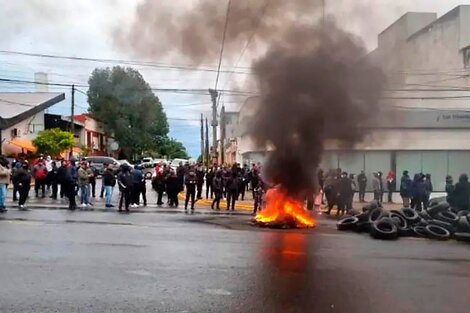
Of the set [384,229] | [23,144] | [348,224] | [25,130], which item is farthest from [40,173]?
[25,130]

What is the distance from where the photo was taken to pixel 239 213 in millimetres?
18281

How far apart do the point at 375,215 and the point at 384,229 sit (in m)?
1.27

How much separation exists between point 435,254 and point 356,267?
2.56 m

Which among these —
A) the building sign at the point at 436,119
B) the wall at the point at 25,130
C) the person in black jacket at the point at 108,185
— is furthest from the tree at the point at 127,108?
the building sign at the point at 436,119

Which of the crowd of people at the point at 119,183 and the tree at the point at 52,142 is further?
the tree at the point at 52,142

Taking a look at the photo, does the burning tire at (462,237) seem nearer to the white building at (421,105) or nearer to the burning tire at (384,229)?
the burning tire at (384,229)

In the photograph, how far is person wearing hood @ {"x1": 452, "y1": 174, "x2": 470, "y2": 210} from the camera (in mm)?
14977

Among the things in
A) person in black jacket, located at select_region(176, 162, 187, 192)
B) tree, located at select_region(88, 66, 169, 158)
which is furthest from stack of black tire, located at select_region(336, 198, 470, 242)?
tree, located at select_region(88, 66, 169, 158)

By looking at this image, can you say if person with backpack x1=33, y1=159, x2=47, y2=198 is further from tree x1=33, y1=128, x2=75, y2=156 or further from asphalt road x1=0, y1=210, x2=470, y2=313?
tree x1=33, y1=128, x2=75, y2=156

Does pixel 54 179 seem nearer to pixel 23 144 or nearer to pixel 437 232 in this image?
pixel 437 232

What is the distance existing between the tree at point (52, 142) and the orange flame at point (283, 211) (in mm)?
25553

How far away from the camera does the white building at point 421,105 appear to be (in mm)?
17938

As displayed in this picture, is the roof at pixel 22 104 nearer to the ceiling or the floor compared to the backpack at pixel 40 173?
nearer to the ceiling

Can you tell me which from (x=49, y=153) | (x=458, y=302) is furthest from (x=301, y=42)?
(x=49, y=153)
